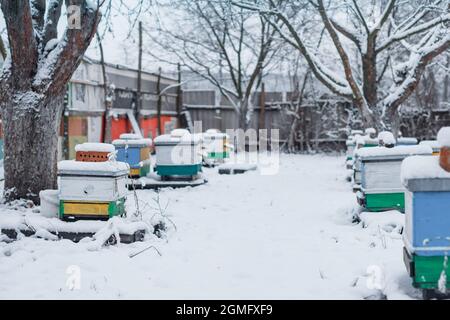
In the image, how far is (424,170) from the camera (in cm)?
409

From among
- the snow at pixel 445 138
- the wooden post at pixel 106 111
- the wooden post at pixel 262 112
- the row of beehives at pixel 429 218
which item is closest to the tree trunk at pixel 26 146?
the row of beehives at pixel 429 218

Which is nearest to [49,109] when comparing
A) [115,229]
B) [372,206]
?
[115,229]

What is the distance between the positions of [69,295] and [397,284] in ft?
9.08

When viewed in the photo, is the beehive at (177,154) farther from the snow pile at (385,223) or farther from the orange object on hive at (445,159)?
the orange object on hive at (445,159)

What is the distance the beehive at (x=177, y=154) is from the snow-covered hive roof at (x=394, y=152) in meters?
5.23

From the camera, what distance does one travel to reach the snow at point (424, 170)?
4.07 metres

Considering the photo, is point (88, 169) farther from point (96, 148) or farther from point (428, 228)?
point (428, 228)

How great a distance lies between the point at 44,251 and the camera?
5.79 meters

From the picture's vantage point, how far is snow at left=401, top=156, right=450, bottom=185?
4.07 m

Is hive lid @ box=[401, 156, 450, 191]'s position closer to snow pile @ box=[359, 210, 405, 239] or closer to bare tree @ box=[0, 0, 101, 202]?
snow pile @ box=[359, 210, 405, 239]

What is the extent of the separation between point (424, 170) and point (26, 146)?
5539 mm

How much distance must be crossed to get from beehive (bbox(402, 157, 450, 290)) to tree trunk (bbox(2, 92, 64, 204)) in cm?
529

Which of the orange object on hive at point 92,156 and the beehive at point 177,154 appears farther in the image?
the beehive at point 177,154
